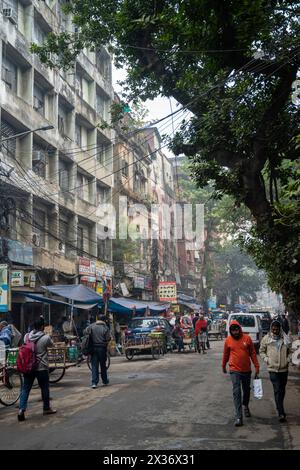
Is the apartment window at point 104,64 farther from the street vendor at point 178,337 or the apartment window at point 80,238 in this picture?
the street vendor at point 178,337

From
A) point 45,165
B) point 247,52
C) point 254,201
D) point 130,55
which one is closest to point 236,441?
point 254,201

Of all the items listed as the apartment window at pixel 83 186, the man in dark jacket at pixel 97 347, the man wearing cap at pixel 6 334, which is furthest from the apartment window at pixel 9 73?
the man in dark jacket at pixel 97 347

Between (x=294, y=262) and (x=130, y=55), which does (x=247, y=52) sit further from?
(x=130, y=55)

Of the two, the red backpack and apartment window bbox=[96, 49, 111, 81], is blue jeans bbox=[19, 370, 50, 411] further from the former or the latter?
apartment window bbox=[96, 49, 111, 81]

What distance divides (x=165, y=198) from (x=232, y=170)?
40.1 metres

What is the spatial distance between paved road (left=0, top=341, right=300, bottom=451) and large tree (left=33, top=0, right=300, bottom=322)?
2.72 metres

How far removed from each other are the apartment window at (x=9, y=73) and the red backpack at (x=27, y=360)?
16.5 metres

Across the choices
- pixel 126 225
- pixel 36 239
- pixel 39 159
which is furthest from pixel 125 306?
pixel 126 225

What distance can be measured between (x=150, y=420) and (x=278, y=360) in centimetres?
237

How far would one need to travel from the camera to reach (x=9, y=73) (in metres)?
23.2

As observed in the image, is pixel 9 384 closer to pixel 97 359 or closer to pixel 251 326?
pixel 97 359

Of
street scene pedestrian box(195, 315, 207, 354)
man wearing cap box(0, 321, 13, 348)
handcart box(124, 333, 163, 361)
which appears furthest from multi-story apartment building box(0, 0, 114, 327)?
street scene pedestrian box(195, 315, 207, 354)

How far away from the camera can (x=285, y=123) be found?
11.1 meters

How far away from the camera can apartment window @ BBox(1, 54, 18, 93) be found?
74.1 feet
